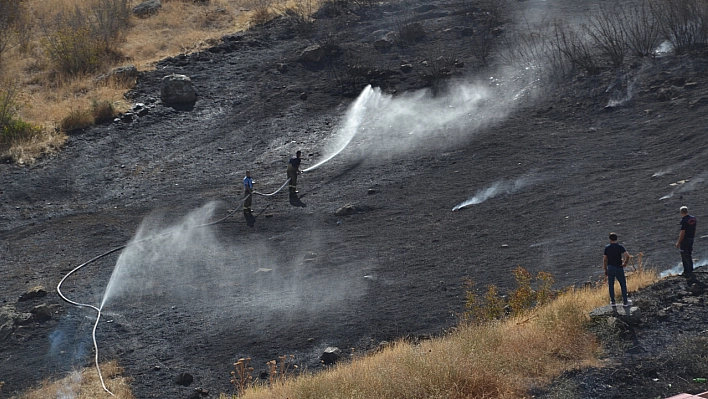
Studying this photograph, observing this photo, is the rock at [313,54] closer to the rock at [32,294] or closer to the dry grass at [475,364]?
the rock at [32,294]

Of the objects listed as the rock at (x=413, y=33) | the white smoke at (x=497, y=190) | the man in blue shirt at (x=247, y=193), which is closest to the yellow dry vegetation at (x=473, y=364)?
the white smoke at (x=497, y=190)

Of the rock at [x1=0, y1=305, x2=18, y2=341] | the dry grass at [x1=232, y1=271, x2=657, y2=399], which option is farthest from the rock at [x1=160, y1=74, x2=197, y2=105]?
the dry grass at [x1=232, y1=271, x2=657, y2=399]

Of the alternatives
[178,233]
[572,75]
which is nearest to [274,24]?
[572,75]

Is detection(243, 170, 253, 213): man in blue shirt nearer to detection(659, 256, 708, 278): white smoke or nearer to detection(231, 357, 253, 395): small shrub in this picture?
detection(231, 357, 253, 395): small shrub

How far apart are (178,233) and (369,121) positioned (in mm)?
7506

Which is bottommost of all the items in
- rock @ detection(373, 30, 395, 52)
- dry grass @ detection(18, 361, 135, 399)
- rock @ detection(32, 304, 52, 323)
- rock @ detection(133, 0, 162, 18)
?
dry grass @ detection(18, 361, 135, 399)

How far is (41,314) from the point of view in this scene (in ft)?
43.1

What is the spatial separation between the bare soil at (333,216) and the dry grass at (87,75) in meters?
0.81

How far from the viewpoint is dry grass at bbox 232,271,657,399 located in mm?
8195

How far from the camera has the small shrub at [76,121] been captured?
886 inches

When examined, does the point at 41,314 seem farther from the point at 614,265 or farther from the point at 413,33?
the point at 413,33

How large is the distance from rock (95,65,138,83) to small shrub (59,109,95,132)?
2.67 meters

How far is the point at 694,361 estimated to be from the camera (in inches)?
333

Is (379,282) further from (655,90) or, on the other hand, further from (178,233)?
(655,90)
